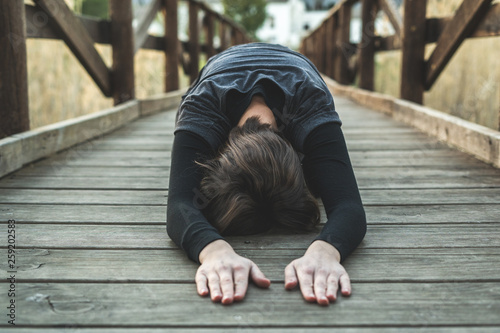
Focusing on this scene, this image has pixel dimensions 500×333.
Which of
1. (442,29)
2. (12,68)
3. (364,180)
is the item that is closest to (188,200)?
(364,180)

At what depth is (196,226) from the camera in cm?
136

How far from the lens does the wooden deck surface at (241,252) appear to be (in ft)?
3.42

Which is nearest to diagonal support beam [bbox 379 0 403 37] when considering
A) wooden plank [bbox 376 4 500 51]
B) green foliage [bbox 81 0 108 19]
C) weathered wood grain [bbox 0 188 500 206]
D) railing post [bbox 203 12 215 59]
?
wooden plank [bbox 376 4 500 51]

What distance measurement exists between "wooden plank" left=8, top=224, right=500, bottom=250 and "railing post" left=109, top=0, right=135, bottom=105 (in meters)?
2.39

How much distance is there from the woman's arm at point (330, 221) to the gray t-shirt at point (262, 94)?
0.06m

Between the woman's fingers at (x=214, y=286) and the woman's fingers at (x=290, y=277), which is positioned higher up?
the woman's fingers at (x=214, y=286)

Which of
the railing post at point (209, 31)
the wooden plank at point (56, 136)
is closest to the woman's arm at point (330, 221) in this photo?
the wooden plank at point (56, 136)

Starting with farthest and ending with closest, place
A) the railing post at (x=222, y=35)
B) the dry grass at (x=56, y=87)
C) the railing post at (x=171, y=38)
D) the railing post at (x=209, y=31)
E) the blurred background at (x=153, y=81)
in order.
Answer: the railing post at (x=222, y=35) → the railing post at (x=209, y=31) → the railing post at (x=171, y=38) → the dry grass at (x=56, y=87) → the blurred background at (x=153, y=81)

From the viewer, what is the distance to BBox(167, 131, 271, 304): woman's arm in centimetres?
115

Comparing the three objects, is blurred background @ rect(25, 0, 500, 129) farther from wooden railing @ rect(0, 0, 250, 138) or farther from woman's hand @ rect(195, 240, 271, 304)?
woman's hand @ rect(195, 240, 271, 304)

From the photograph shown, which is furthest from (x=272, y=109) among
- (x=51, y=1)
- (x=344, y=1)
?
(x=344, y=1)

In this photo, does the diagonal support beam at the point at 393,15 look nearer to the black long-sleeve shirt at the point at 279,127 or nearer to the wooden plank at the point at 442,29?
the wooden plank at the point at 442,29

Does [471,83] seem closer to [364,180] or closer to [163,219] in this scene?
[364,180]

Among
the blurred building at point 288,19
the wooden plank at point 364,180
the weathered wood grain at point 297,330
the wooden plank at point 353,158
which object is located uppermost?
the weathered wood grain at point 297,330
